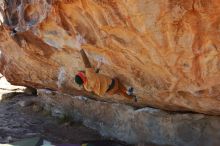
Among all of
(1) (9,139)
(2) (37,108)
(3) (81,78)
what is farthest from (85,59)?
(2) (37,108)

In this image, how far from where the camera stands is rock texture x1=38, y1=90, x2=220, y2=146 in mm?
3906

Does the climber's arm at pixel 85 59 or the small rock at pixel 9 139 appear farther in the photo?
the small rock at pixel 9 139

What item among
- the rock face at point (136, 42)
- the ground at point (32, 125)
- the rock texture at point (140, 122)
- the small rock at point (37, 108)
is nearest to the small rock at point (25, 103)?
the ground at point (32, 125)

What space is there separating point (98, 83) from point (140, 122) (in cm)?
65

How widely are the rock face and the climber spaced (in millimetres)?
72

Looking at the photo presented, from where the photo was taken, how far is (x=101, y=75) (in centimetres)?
411

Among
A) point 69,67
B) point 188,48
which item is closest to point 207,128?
point 188,48

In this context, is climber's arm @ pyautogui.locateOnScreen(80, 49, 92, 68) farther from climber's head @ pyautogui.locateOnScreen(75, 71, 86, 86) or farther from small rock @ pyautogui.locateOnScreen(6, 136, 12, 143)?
small rock @ pyautogui.locateOnScreen(6, 136, 12, 143)

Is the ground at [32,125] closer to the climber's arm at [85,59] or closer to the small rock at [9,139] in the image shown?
→ the small rock at [9,139]

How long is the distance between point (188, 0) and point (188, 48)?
1.37 feet

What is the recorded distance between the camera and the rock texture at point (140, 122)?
3906mm

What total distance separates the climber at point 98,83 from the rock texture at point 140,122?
296 millimetres

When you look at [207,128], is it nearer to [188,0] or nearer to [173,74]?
[173,74]

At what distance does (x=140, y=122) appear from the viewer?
4367 millimetres
